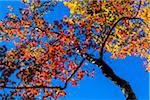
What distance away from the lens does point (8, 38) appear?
26703 millimetres

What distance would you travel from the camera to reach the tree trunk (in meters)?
19.4

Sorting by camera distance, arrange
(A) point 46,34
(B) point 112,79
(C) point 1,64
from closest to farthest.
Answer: (B) point 112,79
(C) point 1,64
(A) point 46,34

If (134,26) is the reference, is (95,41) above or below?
below

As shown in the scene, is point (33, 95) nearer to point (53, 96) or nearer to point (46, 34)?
point (53, 96)

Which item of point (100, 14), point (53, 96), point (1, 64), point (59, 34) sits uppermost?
point (100, 14)

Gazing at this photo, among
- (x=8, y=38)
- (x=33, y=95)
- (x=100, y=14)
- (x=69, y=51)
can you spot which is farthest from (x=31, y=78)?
(x=100, y=14)

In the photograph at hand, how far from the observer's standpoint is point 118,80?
2055 cm

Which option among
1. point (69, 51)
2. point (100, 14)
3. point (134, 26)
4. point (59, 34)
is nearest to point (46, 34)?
point (59, 34)

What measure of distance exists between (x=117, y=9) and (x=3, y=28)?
9.26 m

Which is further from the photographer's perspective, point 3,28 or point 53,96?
point 3,28

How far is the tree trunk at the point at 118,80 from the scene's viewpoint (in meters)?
19.4

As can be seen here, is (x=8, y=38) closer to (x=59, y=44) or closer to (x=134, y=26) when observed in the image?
(x=59, y=44)

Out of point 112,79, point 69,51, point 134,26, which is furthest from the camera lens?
point 134,26

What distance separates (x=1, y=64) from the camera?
22.4 meters
